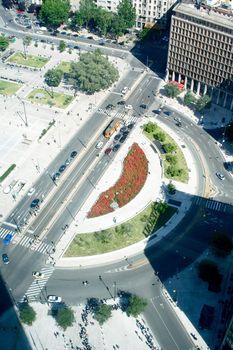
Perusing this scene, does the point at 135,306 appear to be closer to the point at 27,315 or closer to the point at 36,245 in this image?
the point at 27,315

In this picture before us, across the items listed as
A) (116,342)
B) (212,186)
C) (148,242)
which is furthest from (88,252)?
(212,186)

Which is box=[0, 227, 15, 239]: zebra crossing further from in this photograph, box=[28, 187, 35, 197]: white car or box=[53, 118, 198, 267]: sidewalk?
box=[28, 187, 35, 197]: white car

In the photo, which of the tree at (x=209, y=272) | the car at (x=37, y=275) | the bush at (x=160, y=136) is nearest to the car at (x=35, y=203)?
the car at (x=37, y=275)

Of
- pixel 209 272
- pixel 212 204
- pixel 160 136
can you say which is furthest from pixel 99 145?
pixel 209 272

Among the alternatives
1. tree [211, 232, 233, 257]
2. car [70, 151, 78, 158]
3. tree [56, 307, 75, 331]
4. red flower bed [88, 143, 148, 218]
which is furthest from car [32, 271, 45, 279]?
car [70, 151, 78, 158]

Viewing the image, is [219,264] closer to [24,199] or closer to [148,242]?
[148,242]

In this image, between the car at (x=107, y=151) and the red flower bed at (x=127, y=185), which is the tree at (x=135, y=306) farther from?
the car at (x=107, y=151)
